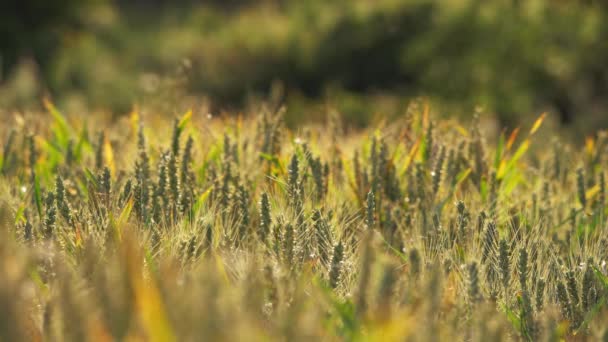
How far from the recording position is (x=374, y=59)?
8.53 metres

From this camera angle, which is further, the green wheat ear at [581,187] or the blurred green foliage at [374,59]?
the blurred green foliage at [374,59]

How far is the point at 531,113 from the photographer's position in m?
6.73

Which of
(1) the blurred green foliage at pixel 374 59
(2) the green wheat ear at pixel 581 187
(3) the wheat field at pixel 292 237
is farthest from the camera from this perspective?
(1) the blurred green foliage at pixel 374 59

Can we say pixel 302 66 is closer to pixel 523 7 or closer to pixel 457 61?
pixel 457 61

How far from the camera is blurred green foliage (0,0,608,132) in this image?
738cm

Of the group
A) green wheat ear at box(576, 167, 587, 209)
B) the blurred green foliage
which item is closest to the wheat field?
green wheat ear at box(576, 167, 587, 209)

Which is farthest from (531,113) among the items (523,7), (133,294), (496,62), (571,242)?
(133,294)

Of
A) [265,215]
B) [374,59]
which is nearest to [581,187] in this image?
[265,215]

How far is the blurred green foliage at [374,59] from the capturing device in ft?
24.2

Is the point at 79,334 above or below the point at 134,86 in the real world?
below

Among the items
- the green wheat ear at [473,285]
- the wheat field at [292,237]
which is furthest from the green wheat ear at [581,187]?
the green wheat ear at [473,285]

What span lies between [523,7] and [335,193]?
21.4ft

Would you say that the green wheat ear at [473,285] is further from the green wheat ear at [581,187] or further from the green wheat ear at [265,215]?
the green wheat ear at [581,187]

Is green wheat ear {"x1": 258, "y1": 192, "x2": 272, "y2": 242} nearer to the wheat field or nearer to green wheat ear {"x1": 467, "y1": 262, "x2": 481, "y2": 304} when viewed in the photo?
the wheat field
